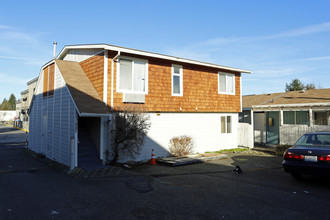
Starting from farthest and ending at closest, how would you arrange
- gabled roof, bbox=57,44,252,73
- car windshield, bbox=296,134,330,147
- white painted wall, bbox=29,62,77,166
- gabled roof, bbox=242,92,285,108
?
1. gabled roof, bbox=242,92,285,108
2. white painted wall, bbox=29,62,77,166
3. gabled roof, bbox=57,44,252,73
4. car windshield, bbox=296,134,330,147

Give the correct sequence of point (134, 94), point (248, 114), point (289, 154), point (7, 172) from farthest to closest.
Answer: point (248, 114), point (134, 94), point (7, 172), point (289, 154)

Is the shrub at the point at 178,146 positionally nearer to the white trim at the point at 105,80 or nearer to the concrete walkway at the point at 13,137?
the white trim at the point at 105,80

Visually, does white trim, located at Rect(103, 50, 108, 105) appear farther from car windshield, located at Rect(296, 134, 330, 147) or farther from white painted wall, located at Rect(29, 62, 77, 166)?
car windshield, located at Rect(296, 134, 330, 147)

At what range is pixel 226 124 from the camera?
16375mm

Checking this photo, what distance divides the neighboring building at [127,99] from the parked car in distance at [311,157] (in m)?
6.82

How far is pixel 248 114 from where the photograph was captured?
20297 mm

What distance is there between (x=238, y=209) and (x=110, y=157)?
6.87m

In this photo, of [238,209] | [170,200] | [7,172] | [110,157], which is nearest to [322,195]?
[238,209]

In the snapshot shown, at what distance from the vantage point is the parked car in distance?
22.7ft

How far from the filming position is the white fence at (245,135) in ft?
54.2

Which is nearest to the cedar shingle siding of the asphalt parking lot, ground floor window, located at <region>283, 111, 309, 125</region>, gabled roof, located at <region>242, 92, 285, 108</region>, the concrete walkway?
gabled roof, located at <region>242, 92, 285, 108</region>

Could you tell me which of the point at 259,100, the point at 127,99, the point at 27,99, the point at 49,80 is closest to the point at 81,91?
the point at 127,99

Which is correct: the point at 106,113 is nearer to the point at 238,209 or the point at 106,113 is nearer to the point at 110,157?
the point at 110,157

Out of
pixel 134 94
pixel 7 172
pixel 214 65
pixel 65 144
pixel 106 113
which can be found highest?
pixel 214 65
